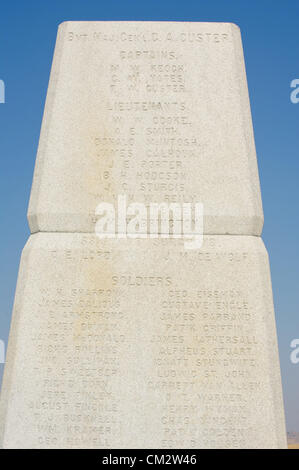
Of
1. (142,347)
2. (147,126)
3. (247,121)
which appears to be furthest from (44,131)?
(142,347)

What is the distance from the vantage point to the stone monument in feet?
13.5

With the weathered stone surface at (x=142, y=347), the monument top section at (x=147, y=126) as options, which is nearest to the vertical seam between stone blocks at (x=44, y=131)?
the monument top section at (x=147, y=126)

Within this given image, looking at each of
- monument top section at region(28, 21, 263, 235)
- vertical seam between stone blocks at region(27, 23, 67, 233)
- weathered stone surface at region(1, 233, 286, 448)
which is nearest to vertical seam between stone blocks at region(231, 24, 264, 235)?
monument top section at region(28, 21, 263, 235)

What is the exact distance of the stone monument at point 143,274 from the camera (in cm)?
411

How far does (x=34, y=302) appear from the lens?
435 cm

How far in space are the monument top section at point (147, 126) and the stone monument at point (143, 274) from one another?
12 mm

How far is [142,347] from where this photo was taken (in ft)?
13.8

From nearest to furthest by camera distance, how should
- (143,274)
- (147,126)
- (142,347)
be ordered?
(142,347) < (143,274) < (147,126)

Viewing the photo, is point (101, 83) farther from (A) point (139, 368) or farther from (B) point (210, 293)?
(A) point (139, 368)

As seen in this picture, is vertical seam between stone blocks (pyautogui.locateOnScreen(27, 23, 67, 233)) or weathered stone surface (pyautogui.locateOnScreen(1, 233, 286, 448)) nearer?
weathered stone surface (pyautogui.locateOnScreen(1, 233, 286, 448))

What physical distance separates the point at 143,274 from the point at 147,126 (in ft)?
4.31

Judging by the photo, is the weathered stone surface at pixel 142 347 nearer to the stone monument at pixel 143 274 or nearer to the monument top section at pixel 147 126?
the stone monument at pixel 143 274

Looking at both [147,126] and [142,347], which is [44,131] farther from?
[142,347]

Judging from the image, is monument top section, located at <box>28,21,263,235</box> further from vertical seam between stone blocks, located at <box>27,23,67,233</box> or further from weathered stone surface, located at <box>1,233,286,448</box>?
weathered stone surface, located at <box>1,233,286,448</box>
